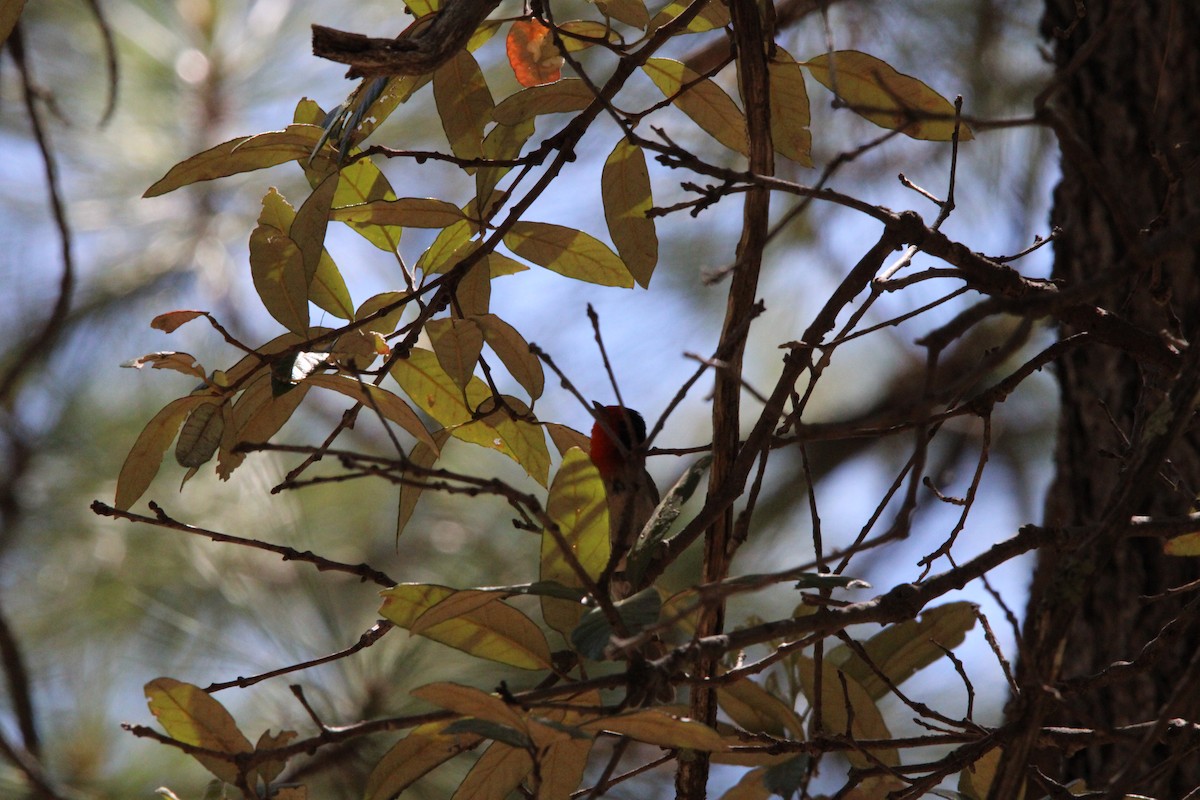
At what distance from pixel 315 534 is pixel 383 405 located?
3.37 metres

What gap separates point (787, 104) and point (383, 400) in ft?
2.32

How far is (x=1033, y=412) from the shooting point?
529 cm

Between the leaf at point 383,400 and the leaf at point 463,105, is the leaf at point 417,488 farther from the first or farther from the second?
the leaf at point 463,105

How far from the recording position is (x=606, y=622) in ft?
3.62

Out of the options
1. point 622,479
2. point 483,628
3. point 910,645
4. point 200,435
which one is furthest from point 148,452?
point 622,479

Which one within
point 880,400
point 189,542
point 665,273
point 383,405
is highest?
point 665,273

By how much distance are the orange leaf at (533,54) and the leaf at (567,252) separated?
0.71ft

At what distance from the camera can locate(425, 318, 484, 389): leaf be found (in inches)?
54.9

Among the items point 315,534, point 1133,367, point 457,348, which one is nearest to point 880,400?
point 1133,367

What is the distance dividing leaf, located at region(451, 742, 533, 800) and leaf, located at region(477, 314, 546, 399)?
0.47 metres

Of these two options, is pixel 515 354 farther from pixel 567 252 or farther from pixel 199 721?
pixel 199 721

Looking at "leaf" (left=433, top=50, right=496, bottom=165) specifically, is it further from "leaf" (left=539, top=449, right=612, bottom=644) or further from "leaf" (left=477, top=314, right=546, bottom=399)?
"leaf" (left=539, top=449, right=612, bottom=644)

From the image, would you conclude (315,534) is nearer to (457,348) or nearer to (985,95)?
(985,95)

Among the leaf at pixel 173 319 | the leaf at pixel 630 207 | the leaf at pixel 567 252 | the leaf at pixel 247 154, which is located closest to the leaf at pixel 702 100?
the leaf at pixel 630 207
